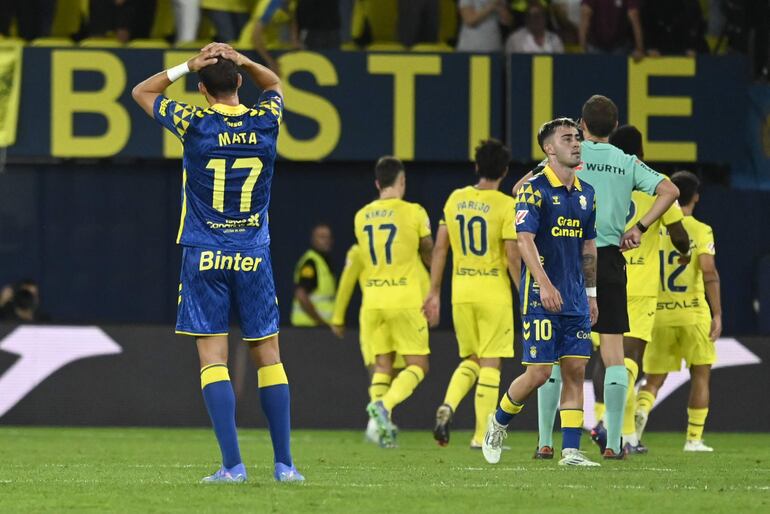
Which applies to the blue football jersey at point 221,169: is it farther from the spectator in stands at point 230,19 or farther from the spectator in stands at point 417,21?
the spectator in stands at point 417,21

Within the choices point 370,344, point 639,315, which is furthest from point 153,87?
point 370,344

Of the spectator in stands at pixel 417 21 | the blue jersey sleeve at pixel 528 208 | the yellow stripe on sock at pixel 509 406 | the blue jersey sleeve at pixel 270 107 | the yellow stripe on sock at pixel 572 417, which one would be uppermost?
the spectator in stands at pixel 417 21

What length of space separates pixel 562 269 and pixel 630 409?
205cm

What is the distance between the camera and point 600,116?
398 inches

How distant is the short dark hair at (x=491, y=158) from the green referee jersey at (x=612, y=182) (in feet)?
5.69

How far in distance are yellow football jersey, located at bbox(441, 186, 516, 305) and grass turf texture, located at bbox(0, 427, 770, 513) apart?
114 centimetres

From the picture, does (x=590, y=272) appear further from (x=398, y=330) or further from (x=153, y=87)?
(x=398, y=330)

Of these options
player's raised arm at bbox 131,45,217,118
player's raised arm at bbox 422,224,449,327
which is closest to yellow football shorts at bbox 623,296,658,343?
player's raised arm at bbox 422,224,449,327

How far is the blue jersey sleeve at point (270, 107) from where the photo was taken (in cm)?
798

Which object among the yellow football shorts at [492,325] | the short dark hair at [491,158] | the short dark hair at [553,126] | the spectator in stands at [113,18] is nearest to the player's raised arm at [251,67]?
the short dark hair at [553,126]

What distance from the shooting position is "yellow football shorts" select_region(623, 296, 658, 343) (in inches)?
430

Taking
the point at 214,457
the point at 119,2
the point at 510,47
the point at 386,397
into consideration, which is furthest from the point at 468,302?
the point at 119,2

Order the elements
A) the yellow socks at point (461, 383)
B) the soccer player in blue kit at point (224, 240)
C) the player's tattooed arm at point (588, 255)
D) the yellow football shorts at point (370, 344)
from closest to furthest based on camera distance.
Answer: the soccer player in blue kit at point (224, 240) < the player's tattooed arm at point (588, 255) < the yellow socks at point (461, 383) < the yellow football shorts at point (370, 344)

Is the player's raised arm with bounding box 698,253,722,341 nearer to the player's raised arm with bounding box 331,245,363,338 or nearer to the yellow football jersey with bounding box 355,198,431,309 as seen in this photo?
the yellow football jersey with bounding box 355,198,431,309
